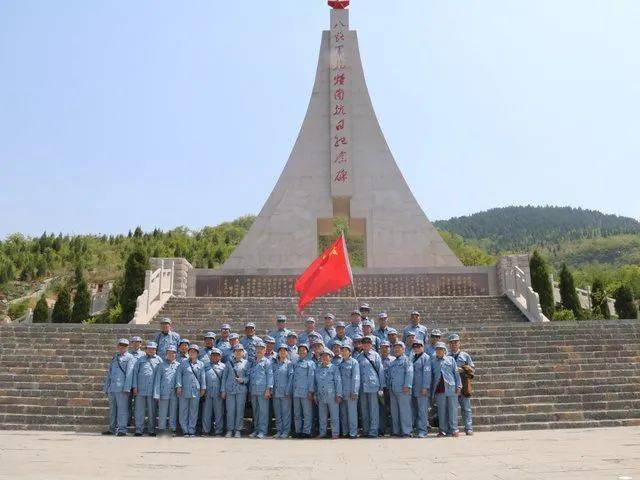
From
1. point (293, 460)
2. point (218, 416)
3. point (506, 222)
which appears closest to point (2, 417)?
point (218, 416)

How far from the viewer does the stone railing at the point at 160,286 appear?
12.1m

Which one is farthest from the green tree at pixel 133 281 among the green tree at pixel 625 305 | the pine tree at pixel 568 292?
the green tree at pixel 625 305

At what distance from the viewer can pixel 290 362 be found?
6.60 metres

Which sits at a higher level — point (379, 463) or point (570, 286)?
point (570, 286)

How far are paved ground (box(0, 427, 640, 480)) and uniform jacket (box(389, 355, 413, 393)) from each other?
23.9 inches

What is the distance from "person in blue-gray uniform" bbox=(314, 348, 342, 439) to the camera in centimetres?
624

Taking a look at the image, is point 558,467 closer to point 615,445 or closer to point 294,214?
point 615,445

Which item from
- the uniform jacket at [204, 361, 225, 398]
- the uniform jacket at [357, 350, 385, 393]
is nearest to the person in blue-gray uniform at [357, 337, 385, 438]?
the uniform jacket at [357, 350, 385, 393]

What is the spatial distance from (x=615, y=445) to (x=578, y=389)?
267 cm

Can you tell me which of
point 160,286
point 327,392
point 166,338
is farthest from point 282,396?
point 160,286

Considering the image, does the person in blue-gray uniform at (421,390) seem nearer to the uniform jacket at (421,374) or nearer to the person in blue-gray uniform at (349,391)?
the uniform jacket at (421,374)

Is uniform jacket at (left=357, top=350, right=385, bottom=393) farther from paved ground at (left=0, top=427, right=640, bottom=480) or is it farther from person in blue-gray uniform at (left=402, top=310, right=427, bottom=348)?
person in blue-gray uniform at (left=402, top=310, right=427, bottom=348)

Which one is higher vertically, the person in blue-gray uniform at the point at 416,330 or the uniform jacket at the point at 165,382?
the person in blue-gray uniform at the point at 416,330

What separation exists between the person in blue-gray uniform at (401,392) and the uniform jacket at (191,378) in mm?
1996
